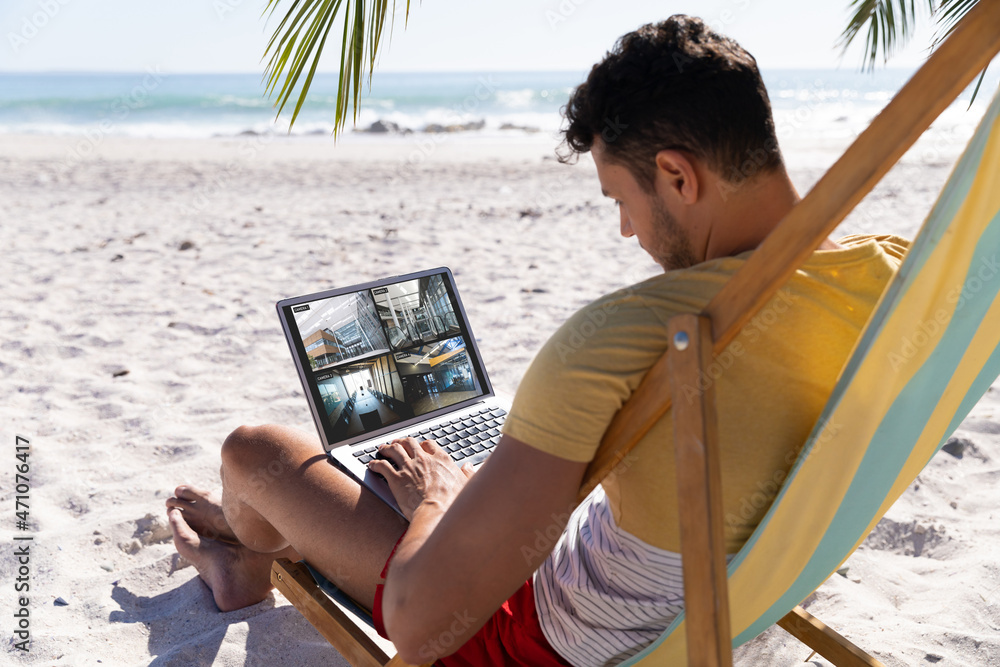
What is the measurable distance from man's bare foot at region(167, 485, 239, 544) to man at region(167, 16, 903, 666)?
109 cm

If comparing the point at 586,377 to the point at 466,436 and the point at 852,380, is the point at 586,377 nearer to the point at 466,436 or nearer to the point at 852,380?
the point at 852,380

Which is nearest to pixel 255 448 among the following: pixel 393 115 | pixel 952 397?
pixel 952 397

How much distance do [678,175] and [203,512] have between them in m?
1.70

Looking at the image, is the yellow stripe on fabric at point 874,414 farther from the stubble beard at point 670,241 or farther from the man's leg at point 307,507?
the man's leg at point 307,507

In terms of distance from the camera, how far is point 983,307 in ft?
3.59

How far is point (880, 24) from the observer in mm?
2941

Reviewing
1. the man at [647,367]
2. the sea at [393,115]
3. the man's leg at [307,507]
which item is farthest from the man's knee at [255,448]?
the sea at [393,115]

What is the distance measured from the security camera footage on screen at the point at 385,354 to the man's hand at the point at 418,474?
280 mm

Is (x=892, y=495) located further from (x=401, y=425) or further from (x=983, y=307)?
(x=401, y=425)

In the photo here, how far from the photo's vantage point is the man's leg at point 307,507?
4.95ft

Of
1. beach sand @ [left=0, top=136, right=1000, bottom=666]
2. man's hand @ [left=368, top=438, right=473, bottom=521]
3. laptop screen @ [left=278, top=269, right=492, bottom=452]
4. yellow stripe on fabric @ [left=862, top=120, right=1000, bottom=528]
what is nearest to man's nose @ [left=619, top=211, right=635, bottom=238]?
yellow stripe on fabric @ [left=862, top=120, right=1000, bottom=528]

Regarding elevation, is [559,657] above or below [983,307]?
below

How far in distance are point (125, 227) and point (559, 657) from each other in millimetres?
5987

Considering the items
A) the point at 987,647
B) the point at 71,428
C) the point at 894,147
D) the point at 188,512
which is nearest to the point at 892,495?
the point at 894,147
